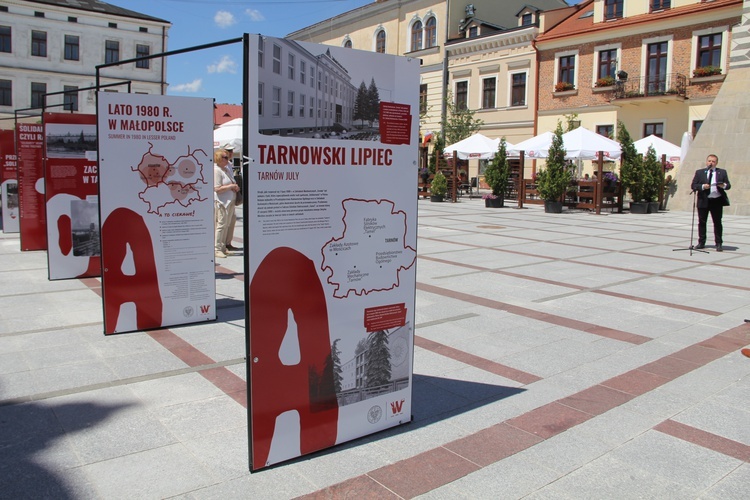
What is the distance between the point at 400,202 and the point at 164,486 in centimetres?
190

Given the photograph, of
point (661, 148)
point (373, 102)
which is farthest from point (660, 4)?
point (373, 102)

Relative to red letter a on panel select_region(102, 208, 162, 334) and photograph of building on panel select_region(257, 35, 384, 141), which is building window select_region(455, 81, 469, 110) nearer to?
red letter a on panel select_region(102, 208, 162, 334)

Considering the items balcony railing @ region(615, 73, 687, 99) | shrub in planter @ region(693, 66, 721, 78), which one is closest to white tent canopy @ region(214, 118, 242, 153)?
balcony railing @ region(615, 73, 687, 99)

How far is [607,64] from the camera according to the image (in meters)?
33.8

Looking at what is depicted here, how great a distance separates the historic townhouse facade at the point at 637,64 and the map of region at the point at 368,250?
99.4 feet

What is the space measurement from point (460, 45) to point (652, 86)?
42.7ft

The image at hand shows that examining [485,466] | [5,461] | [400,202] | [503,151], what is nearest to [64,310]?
[5,461]

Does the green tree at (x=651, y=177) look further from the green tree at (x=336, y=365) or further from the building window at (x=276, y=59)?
the building window at (x=276, y=59)

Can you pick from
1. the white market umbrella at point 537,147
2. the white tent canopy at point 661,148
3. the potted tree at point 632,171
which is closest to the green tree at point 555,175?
the white market umbrella at point 537,147

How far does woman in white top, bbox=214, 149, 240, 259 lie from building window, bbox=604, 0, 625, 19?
29776 mm

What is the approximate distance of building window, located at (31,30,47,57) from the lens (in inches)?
1949

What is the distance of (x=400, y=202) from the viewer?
359 cm

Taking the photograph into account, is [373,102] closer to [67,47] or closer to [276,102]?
[276,102]

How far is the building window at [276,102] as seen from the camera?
9.67 ft
